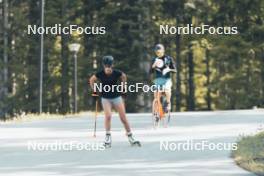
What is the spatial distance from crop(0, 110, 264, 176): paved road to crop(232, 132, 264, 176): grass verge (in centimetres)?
16

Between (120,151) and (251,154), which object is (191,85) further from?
(251,154)

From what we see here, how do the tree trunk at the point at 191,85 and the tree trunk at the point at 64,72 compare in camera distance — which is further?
the tree trunk at the point at 191,85

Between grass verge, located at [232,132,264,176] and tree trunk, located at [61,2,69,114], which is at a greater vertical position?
tree trunk, located at [61,2,69,114]

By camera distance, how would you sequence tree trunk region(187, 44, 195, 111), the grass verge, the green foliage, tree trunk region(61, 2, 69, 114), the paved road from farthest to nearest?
tree trunk region(187, 44, 195, 111) → tree trunk region(61, 2, 69, 114) → the green foliage → the paved road → the grass verge

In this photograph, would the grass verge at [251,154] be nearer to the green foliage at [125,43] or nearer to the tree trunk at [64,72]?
the green foliage at [125,43]

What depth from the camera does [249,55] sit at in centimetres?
4800

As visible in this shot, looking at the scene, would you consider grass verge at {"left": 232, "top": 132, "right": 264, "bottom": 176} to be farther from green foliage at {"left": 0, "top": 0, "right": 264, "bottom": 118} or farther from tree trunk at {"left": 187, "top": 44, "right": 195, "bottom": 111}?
tree trunk at {"left": 187, "top": 44, "right": 195, "bottom": 111}

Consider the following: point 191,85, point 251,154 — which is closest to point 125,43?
point 191,85

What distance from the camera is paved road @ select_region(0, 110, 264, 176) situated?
1180 centimetres

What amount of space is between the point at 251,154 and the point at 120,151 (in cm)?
246

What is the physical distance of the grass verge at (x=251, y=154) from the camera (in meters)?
11.7

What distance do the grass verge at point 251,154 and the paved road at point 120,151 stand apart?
163 millimetres

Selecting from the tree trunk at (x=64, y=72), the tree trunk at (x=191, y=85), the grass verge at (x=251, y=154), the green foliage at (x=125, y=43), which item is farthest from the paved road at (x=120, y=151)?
the tree trunk at (x=191, y=85)

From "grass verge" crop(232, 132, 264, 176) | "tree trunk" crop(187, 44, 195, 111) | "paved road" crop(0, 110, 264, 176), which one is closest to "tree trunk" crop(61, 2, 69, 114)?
"tree trunk" crop(187, 44, 195, 111)
